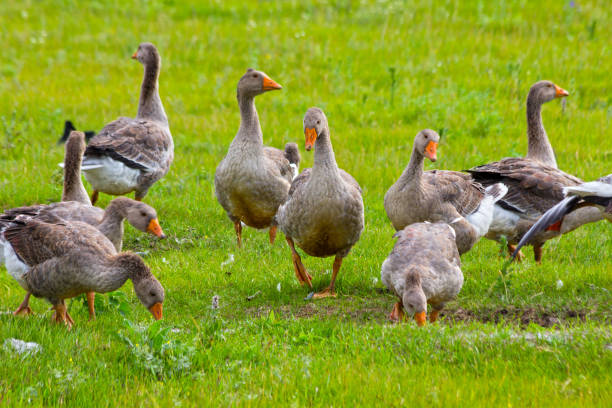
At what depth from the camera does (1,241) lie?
23.1ft

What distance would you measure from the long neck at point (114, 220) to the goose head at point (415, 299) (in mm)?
3134

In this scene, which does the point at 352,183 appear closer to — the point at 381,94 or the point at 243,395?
the point at 243,395

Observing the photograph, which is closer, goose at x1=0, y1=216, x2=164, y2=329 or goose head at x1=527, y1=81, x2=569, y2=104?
goose at x1=0, y1=216, x2=164, y2=329

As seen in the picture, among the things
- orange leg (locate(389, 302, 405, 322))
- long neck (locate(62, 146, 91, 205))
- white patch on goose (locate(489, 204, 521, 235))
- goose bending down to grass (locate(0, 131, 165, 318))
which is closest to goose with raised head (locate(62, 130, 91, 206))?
long neck (locate(62, 146, 91, 205))

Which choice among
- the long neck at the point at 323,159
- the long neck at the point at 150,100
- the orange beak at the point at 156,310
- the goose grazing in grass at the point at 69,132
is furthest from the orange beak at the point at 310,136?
the goose grazing in grass at the point at 69,132

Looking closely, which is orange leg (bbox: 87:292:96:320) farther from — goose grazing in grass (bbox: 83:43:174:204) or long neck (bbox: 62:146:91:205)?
goose grazing in grass (bbox: 83:43:174:204)

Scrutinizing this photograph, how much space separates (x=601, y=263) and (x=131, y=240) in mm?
6196

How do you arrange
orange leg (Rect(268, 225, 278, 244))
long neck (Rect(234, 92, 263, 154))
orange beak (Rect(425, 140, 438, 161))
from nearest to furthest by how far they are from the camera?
orange beak (Rect(425, 140, 438, 161))
long neck (Rect(234, 92, 263, 154))
orange leg (Rect(268, 225, 278, 244))

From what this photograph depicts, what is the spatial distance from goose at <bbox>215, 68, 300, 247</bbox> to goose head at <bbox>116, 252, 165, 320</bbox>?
3.26 meters

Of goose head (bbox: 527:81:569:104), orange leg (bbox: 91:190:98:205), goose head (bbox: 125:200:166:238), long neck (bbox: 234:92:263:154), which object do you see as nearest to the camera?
goose head (bbox: 125:200:166:238)

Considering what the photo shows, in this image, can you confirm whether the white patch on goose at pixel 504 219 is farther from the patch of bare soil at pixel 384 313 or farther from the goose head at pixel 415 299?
the goose head at pixel 415 299

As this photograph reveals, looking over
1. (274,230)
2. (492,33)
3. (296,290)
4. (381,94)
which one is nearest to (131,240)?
(274,230)

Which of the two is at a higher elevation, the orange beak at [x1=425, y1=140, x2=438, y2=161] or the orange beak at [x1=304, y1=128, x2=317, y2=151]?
the orange beak at [x1=304, y1=128, x2=317, y2=151]

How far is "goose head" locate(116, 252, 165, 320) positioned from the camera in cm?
639
